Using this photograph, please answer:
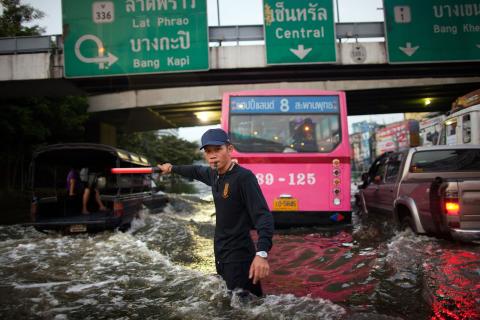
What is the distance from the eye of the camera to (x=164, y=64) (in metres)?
12.0

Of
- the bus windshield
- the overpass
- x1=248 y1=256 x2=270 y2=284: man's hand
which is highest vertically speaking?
the overpass

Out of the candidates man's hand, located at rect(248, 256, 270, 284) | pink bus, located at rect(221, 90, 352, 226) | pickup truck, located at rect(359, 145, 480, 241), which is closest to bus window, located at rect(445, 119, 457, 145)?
pickup truck, located at rect(359, 145, 480, 241)

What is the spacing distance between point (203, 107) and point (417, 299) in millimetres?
20600

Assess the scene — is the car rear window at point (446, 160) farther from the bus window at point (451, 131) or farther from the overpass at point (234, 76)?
the overpass at point (234, 76)

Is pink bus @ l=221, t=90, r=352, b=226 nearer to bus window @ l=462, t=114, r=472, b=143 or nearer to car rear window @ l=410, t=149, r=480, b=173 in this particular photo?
car rear window @ l=410, t=149, r=480, b=173

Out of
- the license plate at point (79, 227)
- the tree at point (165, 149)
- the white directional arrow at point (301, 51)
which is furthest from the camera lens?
the tree at point (165, 149)

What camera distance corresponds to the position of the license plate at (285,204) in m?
8.09

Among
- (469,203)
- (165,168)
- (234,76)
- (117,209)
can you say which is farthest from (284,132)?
(234,76)

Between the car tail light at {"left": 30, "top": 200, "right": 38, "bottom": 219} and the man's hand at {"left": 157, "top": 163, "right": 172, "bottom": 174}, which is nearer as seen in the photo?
the man's hand at {"left": 157, "top": 163, "right": 172, "bottom": 174}

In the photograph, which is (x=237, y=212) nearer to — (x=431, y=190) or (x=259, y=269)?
(x=259, y=269)

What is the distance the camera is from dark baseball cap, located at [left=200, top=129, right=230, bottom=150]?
9.91 feet

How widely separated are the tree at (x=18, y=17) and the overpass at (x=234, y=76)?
319 cm

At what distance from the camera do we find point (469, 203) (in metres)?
5.32

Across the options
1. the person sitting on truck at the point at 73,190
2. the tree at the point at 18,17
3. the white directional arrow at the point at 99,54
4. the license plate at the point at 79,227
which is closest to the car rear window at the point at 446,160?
the license plate at the point at 79,227
